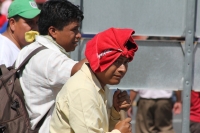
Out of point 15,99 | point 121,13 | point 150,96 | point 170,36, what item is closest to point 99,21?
point 121,13

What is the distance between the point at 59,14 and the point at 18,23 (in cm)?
104

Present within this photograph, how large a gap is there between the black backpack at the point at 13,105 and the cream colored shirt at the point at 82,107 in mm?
457

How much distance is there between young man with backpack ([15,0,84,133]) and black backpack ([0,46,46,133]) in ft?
0.13

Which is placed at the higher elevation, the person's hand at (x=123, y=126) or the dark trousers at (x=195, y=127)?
the person's hand at (x=123, y=126)

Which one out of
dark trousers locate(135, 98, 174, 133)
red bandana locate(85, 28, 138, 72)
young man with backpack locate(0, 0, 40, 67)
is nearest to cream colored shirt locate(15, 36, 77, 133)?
red bandana locate(85, 28, 138, 72)

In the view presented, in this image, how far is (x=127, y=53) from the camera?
3.26 m

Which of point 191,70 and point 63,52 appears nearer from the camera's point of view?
point 63,52

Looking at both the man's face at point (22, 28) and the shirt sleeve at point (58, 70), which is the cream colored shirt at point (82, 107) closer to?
the shirt sleeve at point (58, 70)

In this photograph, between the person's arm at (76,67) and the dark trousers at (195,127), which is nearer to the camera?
the person's arm at (76,67)

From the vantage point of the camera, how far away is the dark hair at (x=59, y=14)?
3.89 metres

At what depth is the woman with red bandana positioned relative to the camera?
3.13 metres

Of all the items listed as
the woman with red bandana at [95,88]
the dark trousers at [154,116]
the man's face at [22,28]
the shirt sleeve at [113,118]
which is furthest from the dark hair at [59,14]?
the dark trousers at [154,116]

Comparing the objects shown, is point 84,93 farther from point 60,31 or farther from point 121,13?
point 121,13

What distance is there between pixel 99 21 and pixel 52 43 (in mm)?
721
